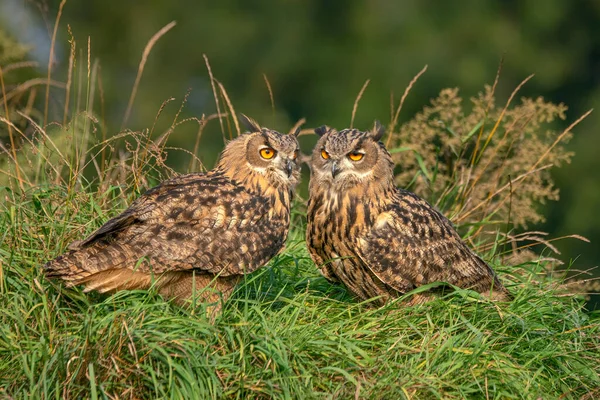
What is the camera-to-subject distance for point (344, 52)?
2056 cm

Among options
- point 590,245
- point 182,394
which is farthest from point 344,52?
point 182,394

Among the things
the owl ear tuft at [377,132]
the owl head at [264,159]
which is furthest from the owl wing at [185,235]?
the owl ear tuft at [377,132]

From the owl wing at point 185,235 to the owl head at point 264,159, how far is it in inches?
4.8

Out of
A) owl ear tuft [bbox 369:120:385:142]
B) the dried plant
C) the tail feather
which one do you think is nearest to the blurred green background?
the dried plant

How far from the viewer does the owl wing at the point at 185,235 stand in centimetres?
403

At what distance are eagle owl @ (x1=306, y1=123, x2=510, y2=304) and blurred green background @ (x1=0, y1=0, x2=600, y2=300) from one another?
12.9 m

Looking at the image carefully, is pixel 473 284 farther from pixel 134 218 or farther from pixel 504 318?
pixel 134 218

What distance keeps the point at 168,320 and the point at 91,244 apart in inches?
21.5

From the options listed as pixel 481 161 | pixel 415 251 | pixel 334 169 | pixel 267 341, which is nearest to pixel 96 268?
pixel 267 341

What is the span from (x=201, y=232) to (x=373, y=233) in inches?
35.3

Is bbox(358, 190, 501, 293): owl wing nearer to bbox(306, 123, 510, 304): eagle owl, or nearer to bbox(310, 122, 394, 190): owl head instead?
bbox(306, 123, 510, 304): eagle owl

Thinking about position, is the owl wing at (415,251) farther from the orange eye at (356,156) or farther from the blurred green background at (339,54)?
the blurred green background at (339,54)

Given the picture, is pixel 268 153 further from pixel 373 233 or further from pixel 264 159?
pixel 373 233

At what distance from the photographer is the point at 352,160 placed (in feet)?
15.1
